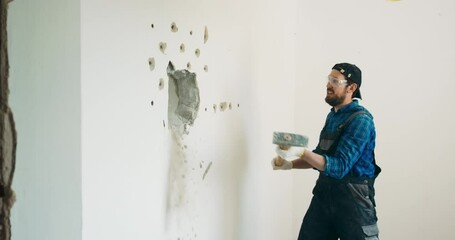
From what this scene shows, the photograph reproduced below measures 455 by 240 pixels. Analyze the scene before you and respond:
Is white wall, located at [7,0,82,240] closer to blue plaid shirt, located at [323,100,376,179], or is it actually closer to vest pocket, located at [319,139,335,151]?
blue plaid shirt, located at [323,100,376,179]

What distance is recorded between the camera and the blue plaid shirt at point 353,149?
2.01 meters

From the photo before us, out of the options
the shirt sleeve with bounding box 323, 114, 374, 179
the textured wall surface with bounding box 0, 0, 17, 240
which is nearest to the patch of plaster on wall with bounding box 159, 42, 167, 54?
the textured wall surface with bounding box 0, 0, 17, 240

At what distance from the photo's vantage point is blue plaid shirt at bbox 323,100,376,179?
2.01 metres

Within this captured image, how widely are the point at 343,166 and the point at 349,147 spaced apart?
9 cm

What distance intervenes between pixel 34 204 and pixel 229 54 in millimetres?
1312

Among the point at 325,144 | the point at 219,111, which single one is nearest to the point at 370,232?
the point at 325,144

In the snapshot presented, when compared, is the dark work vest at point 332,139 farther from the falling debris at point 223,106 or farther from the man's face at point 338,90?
the falling debris at point 223,106

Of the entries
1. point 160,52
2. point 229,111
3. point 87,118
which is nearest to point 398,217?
point 229,111

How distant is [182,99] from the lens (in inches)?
70.0

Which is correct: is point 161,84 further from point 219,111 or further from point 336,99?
point 336,99

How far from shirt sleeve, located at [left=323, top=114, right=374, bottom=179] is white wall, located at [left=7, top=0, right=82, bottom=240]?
3.95ft

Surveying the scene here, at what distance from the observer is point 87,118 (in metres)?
1.23

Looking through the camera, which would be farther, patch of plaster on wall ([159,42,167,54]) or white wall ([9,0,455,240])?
patch of plaster on wall ([159,42,167,54])

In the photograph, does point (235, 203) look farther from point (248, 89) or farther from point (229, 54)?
point (229, 54)
